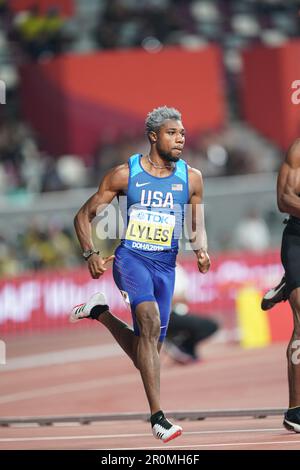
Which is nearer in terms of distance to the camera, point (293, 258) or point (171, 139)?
point (171, 139)

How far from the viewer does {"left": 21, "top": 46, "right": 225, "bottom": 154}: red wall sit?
30422 millimetres

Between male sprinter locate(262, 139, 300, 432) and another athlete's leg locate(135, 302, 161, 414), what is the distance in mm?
1094

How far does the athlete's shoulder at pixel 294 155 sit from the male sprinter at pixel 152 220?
2.45ft

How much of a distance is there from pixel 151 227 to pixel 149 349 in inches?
38.7

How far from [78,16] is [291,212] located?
2154 centimetres

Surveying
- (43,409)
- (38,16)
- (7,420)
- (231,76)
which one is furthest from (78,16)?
(7,420)

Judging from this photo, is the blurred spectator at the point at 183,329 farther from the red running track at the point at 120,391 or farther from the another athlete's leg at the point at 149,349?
the another athlete's leg at the point at 149,349

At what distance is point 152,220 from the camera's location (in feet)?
35.6

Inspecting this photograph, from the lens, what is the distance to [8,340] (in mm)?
26078

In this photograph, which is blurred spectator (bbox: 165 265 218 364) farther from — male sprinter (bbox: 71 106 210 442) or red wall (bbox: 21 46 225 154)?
red wall (bbox: 21 46 225 154)
